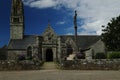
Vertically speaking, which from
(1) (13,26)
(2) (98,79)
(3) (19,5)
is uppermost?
(3) (19,5)

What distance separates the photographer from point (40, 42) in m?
62.6

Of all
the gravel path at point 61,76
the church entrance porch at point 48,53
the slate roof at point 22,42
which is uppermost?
the slate roof at point 22,42

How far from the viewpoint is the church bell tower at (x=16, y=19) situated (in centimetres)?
6950

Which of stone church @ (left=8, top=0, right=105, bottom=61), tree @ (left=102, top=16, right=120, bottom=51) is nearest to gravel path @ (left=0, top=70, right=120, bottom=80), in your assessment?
tree @ (left=102, top=16, right=120, bottom=51)

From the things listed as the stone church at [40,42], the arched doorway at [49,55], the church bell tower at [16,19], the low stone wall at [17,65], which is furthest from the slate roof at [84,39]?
the low stone wall at [17,65]

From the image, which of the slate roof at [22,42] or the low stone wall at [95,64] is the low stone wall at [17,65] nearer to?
the low stone wall at [95,64]

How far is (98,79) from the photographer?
1688cm

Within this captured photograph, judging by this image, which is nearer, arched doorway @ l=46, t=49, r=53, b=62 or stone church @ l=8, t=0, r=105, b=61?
stone church @ l=8, t=0, r=105, b=61

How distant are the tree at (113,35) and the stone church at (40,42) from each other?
13.7 metres

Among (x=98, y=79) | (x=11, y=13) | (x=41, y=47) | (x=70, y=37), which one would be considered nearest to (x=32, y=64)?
(x=98, y=79)

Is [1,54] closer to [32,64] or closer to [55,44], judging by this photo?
[55,44]

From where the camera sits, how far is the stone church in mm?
61688

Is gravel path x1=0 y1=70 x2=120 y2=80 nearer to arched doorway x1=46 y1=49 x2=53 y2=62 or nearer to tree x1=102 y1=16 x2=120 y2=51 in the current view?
tree x1=102 y1=16 x2=120 y2=51

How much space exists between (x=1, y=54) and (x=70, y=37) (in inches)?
635
